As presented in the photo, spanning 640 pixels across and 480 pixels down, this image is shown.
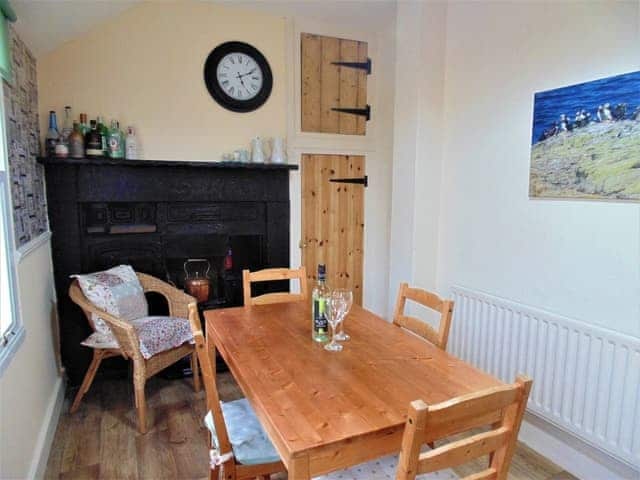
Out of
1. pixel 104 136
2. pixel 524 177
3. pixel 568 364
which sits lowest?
pixel 568 364

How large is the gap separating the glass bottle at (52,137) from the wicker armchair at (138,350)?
86 centimetres

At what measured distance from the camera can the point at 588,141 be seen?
195 centimetres

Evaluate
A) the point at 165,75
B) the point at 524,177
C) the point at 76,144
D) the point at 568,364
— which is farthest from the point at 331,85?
the point at 568,364

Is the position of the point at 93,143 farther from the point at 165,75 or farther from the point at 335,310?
the point at 335,310

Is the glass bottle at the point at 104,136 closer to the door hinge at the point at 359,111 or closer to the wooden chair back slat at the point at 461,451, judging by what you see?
the door hinge at the point at 359,111

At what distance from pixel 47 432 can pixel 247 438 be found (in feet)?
4.52

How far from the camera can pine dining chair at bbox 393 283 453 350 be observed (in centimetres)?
181

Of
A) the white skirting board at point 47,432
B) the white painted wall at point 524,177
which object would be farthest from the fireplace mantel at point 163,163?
the white skirting board at point 47,432

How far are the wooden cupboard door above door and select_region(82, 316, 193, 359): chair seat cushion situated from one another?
1881 millimetres

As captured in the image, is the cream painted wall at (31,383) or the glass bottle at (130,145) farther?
the glass bottle at (130,145)

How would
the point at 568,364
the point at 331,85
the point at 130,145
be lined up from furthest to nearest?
1. the point at 331,85
2. the point at 130,145
3. the point at 568,364

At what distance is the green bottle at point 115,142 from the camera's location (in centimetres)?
285

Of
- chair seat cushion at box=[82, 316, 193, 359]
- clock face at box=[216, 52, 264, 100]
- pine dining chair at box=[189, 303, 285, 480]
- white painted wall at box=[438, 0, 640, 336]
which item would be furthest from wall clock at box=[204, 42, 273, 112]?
pine dining chair at box=[189, 303, 285, 480]

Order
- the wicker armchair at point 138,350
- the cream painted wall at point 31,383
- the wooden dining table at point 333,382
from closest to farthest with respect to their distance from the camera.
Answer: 1. the wooden dining table at point 333,382
2. the cream painted wall at point 31,383
3. the wicker armchair at point 138,350
